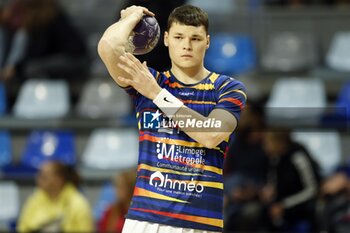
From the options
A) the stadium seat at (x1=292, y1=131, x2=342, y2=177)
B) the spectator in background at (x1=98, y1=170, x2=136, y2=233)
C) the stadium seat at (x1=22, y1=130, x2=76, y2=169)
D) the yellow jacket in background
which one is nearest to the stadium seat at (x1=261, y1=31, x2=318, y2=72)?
the stadium seat at (x1=292, y1=131, x2=342, y2=177)

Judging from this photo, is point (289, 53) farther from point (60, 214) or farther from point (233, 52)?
point (60, 214)

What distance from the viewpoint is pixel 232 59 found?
8.72 metres

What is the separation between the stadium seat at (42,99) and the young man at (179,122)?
530 centimetres

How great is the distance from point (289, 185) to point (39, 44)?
2.72 m

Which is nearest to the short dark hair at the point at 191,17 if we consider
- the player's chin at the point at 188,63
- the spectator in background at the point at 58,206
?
the player's chin at the point at 188,63

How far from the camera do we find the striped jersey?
3477mm

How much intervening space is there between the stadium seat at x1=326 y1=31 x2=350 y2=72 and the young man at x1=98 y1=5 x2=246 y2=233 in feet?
16.9

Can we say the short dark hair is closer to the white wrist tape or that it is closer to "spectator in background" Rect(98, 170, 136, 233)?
the white wrist tape

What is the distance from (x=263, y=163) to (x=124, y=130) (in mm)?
1513

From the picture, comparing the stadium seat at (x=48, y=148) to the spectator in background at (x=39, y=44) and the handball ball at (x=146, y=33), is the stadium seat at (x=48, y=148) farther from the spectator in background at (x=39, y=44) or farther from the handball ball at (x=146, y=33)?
the handball ball at (x=146, y=33)

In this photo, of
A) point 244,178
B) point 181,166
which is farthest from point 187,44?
point 244,178

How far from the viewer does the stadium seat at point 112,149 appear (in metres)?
→ 8.45

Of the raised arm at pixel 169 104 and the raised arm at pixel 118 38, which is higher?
the raised arm at pixel 118 38

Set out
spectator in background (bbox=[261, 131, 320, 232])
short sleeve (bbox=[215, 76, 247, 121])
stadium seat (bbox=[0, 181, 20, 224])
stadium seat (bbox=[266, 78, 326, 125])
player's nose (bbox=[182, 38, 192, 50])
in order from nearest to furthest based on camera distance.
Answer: player's nose (bbox=[182, 38, 192, 50]) → short sleeve (bbox=[215, 76, 247, 121]) → spectator in background (bbox=[261, 131, 320, 232]) → stadium seat (bbox=[266, 78, 326, 125]) → stadium seat (bbox=[0, 181, 20, 224])
